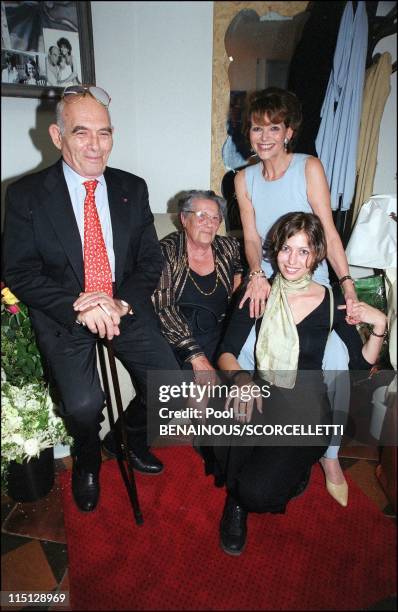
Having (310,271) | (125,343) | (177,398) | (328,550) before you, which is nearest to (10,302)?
(125,343)

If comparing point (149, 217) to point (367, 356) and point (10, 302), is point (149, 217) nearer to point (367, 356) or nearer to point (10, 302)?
point (10, 302)

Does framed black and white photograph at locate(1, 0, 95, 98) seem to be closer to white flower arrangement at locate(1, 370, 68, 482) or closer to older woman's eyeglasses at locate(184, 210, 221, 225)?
older woman's eyeglasses at locate(184, 210, 221, 225)

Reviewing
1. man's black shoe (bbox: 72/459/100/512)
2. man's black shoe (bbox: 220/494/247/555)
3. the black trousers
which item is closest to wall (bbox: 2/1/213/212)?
the black trousers

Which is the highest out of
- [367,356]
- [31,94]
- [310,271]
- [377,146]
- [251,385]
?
[31,94]

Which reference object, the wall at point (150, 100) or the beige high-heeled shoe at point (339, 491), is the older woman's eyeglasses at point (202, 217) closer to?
the wall at point (150, 100)

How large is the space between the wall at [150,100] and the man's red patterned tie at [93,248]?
0.71m

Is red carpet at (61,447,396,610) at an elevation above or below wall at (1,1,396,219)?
below

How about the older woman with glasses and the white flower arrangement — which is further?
the older woman with glasses

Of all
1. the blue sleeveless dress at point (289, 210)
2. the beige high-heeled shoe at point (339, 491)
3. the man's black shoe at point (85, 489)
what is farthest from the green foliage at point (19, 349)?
the beige high-heeled shoe at point (339, 491)

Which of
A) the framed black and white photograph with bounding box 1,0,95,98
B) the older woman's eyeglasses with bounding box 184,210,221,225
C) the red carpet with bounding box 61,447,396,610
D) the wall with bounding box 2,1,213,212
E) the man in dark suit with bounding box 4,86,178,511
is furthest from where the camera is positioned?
the older woman's eyeglasses with bounding box 184,210,221,225

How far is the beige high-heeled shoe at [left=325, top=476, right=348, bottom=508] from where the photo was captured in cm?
170

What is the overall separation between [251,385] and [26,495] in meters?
1.09

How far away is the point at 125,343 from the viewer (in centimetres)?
170

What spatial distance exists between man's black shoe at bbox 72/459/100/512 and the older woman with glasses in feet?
2.10
